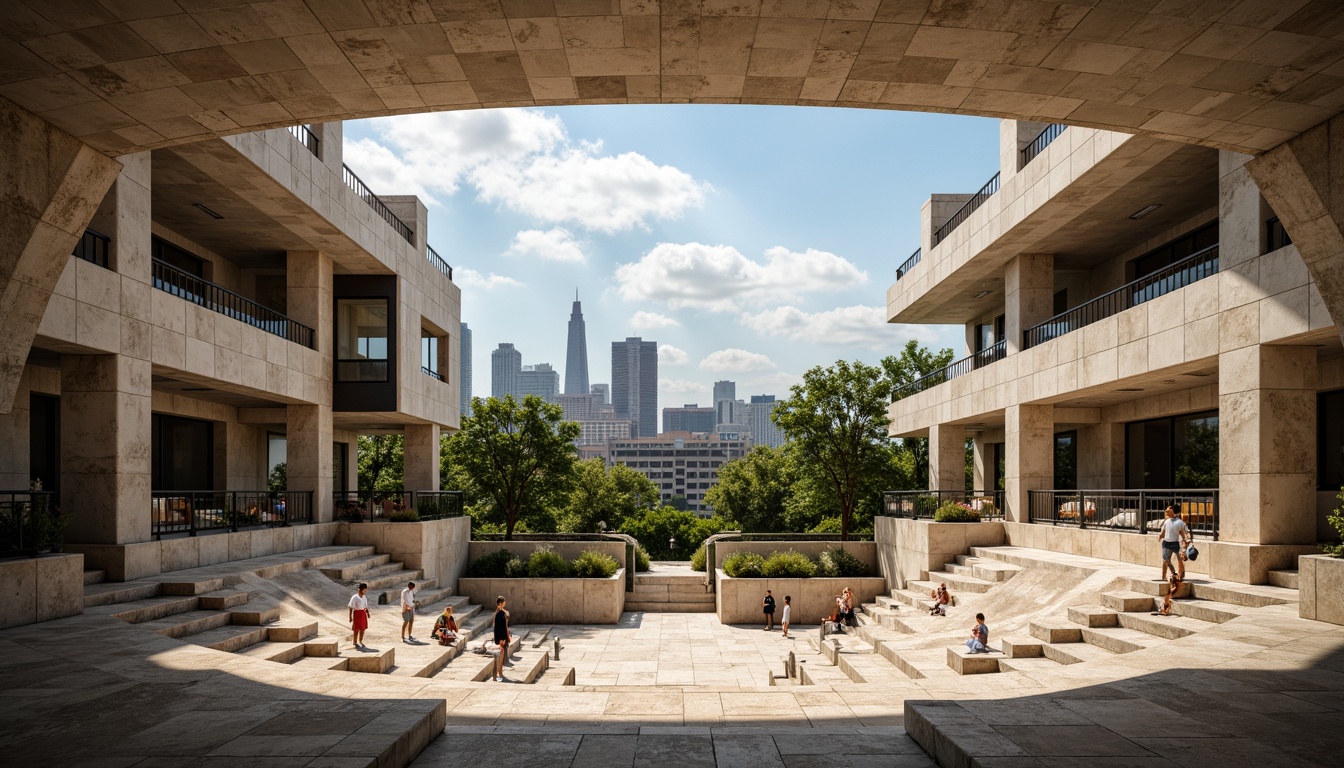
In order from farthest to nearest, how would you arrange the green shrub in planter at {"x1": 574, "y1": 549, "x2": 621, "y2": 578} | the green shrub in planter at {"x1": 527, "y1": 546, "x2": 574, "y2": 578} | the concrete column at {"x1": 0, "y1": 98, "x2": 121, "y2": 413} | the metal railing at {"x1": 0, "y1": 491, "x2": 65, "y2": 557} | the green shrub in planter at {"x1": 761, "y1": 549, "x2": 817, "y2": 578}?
the green shrub in planter at {"x1": 761, "y1": 549, "x2": 817, "y2": 578} → the green shrub in planter at {"x1": 574, "y1": 549, "x2": 621, "y2": 578} → the green shrub in planter at {"x1": 527, "y1": 546, "x2": 574, "y2": 578} → the metal railing at {"x1": 0, "y1": 491, "x2": 65, "y2": 557} → the concrete column at {"x1": 0, "y1": 98, "x2": 121, "y2": 413}

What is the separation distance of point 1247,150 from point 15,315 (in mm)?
14175

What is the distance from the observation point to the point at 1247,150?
1005 cm

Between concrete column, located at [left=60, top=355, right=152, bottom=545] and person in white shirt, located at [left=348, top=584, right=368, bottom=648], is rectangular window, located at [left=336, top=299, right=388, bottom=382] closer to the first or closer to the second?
concrete column, located at [left=60, top=355, right=152, bottom=545]

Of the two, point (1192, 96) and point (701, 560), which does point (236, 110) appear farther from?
point (701, 560)

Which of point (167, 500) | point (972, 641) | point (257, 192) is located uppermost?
point (257, 192)

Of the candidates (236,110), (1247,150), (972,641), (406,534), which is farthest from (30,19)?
(406,534)

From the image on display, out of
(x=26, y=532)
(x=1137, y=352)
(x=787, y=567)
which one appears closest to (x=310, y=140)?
(x=26, y=532)

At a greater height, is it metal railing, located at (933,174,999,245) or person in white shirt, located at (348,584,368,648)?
metal railing, located at (933,174,999,245)

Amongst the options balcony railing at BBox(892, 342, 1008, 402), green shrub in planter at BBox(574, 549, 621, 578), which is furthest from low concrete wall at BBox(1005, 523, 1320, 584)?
green shrub in planter at BBox(574, 549, 621, 578)

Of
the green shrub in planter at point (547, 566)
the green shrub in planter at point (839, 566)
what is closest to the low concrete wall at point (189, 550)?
the green shrub in planter at point (547, 566)

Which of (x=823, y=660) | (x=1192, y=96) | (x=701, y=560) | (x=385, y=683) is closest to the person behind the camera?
(x=1192, y=96)

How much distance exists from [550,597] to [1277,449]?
19.1 meters

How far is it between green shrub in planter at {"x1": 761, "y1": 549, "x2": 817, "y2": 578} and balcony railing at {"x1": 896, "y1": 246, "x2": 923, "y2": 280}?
12633 mm

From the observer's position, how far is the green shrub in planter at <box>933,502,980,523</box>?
24.5 m
